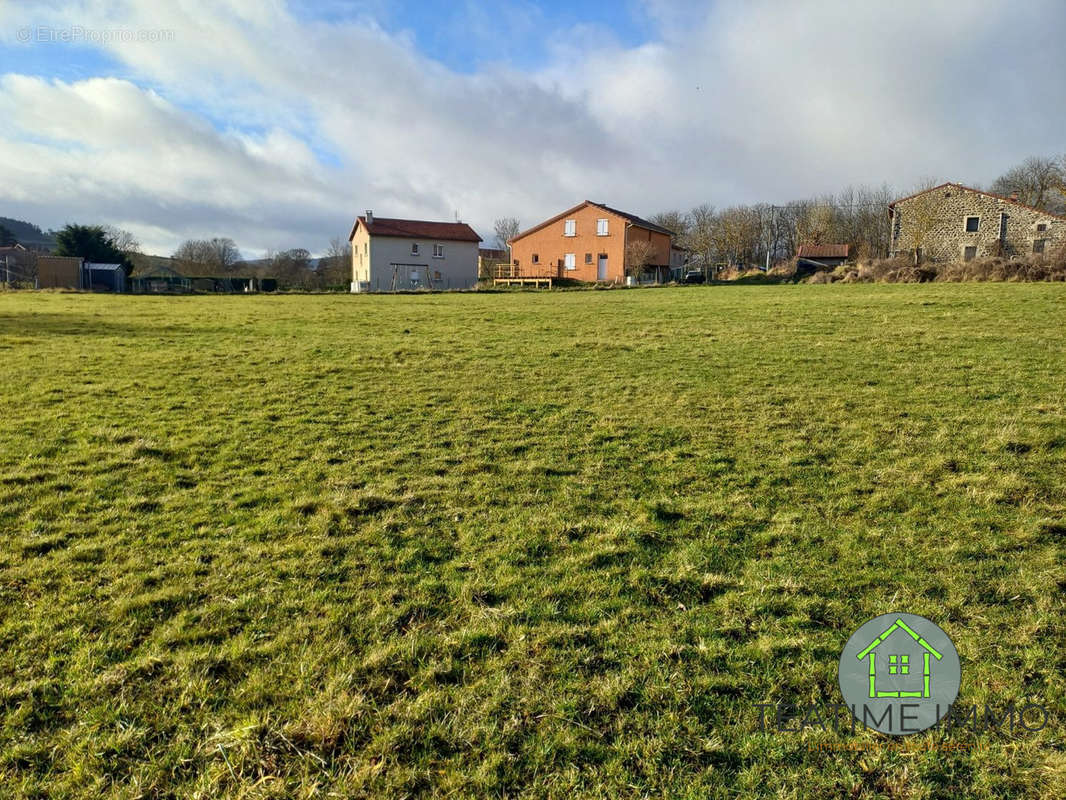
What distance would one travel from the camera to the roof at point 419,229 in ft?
181

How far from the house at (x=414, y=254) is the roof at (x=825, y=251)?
125 ft

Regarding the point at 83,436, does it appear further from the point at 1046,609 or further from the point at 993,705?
the point at 1046,609

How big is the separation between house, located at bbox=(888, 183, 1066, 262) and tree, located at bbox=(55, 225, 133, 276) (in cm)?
7129

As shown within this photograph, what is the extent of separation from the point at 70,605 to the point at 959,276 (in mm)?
33952

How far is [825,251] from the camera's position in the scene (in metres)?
66.9

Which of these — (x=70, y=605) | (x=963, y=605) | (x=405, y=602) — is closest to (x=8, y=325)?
(x=70, y=605)

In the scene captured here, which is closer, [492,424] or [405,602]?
[405,602]

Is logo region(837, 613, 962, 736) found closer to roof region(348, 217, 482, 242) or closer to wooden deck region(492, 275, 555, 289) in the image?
wooden deck region(492, 275, 555, 289)

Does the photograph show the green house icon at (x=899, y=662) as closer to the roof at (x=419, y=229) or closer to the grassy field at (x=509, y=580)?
the grassy field at (x=509, y=580)

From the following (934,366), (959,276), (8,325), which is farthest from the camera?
(959,276)

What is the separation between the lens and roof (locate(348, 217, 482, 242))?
55.1m

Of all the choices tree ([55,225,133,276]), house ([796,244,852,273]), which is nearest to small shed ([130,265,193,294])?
tree ([55,225,133,276])

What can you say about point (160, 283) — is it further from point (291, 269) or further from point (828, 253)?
point (828, 253)

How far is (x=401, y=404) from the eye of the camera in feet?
29.0
